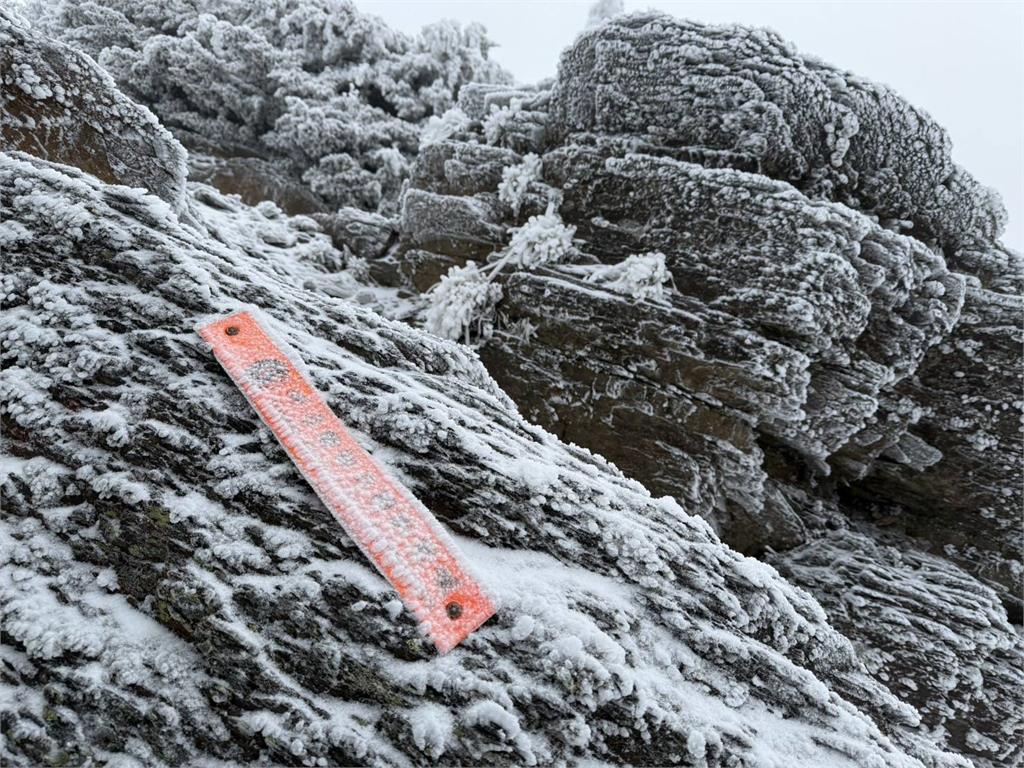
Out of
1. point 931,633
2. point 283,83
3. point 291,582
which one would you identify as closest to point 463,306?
point 291,582

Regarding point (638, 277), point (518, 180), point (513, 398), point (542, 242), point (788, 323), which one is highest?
point (518, 180)

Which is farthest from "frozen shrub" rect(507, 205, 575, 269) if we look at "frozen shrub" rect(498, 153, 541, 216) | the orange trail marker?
the orange trail marker

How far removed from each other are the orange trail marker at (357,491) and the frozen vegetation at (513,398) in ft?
0.70

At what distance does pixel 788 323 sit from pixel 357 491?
1036cm

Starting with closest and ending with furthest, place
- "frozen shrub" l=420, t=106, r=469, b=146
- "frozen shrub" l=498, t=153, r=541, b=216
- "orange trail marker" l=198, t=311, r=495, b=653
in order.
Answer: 1. "orange trail marker" l=198, t=311, r=495, b=653
2. "frozen shrub" l=498, t=153, r=541, b=216
3. "frozen shrub" l=420, t=106, r=469, b=146

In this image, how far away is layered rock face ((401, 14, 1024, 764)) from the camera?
11789 millimetres

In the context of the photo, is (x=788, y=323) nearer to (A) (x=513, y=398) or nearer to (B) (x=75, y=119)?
(A) (x=513, y=398)

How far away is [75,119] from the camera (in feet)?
29.8

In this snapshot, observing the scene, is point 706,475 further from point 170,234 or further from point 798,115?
point 170,234

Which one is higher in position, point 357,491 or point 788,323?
point 788,323

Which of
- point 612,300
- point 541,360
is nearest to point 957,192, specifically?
point 612,300

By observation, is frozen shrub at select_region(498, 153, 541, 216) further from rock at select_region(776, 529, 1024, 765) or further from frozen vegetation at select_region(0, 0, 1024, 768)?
rock at select_region(776, 529, 1024, 765)

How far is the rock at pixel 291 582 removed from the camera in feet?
14.2

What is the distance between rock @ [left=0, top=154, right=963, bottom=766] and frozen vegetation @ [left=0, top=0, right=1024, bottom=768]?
0.11 ft
